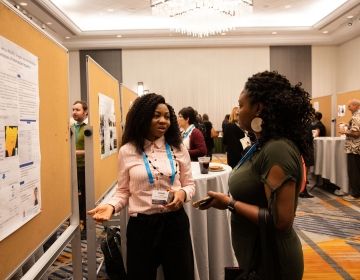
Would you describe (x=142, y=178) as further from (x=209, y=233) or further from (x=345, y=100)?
(x=345, y=100)

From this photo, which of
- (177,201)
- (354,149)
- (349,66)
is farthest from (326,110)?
(177,201)

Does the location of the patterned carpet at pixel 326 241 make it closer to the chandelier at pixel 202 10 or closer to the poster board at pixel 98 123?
the poster board at pixel 98 123

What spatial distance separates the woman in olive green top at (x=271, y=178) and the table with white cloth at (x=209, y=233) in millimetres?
1149

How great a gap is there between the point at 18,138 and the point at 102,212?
0.56 m

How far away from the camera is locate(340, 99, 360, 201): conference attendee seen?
527 centimetres

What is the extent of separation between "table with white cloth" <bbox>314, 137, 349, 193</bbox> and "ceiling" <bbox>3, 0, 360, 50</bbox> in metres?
3.61

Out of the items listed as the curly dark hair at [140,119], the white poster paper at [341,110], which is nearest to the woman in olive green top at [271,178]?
the curly dark hair at [140,119]

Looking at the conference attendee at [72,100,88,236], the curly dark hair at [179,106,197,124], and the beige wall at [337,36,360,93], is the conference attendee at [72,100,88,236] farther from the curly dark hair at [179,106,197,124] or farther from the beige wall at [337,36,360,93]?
the beige wall at [337,36,360,93]

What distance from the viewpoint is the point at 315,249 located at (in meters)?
3.64

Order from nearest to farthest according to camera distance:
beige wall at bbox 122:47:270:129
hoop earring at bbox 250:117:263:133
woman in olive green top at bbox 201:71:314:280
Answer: woman in olive green top at bbox 201:71:314:280 < hoop earring at bbox 250:117:263:133 < beige wall at bbox 122:47:270:129

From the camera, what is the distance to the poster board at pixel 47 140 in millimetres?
1172

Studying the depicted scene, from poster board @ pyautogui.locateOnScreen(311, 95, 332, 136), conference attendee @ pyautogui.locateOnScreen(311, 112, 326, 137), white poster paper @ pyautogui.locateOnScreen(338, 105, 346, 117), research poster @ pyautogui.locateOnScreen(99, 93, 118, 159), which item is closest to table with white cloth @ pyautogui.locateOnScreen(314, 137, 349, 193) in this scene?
conference attendee @ pyautogui.locateOnScreen(311, 112, 326, 137)

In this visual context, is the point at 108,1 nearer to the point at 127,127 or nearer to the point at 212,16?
the point at 212,16

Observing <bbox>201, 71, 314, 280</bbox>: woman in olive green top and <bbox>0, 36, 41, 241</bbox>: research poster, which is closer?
<bbox>0, 36, 41, 241</bbox>: research poster
